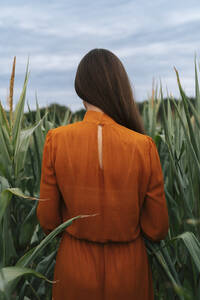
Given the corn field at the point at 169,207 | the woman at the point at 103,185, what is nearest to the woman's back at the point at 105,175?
the woman at the point at 103,185

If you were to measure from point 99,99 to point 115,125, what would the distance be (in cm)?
12

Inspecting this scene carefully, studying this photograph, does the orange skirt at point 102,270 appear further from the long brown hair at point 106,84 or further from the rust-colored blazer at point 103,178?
the long brown hair at point 106,84

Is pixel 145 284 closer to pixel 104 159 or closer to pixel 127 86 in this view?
pixel 104 159

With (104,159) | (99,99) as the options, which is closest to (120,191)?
(104,159)

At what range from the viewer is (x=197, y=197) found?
1.28 metres

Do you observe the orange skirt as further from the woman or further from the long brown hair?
the long brown hair

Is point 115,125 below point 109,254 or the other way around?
the other way around

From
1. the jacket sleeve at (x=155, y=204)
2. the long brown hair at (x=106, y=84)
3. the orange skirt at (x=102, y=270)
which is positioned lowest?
the orange skirt at (x=102, y=270)

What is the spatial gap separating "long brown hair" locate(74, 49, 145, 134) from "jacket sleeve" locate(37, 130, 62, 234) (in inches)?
9.2

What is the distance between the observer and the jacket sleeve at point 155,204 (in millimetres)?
1296

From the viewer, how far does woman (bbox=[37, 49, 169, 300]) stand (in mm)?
1260

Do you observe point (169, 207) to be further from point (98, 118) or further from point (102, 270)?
point (98, 118)

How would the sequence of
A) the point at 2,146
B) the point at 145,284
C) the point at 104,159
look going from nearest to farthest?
1. the point at 104,159
2. the point at 145,284
3. the point at 2,146

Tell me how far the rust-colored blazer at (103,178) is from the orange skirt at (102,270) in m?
0.01
